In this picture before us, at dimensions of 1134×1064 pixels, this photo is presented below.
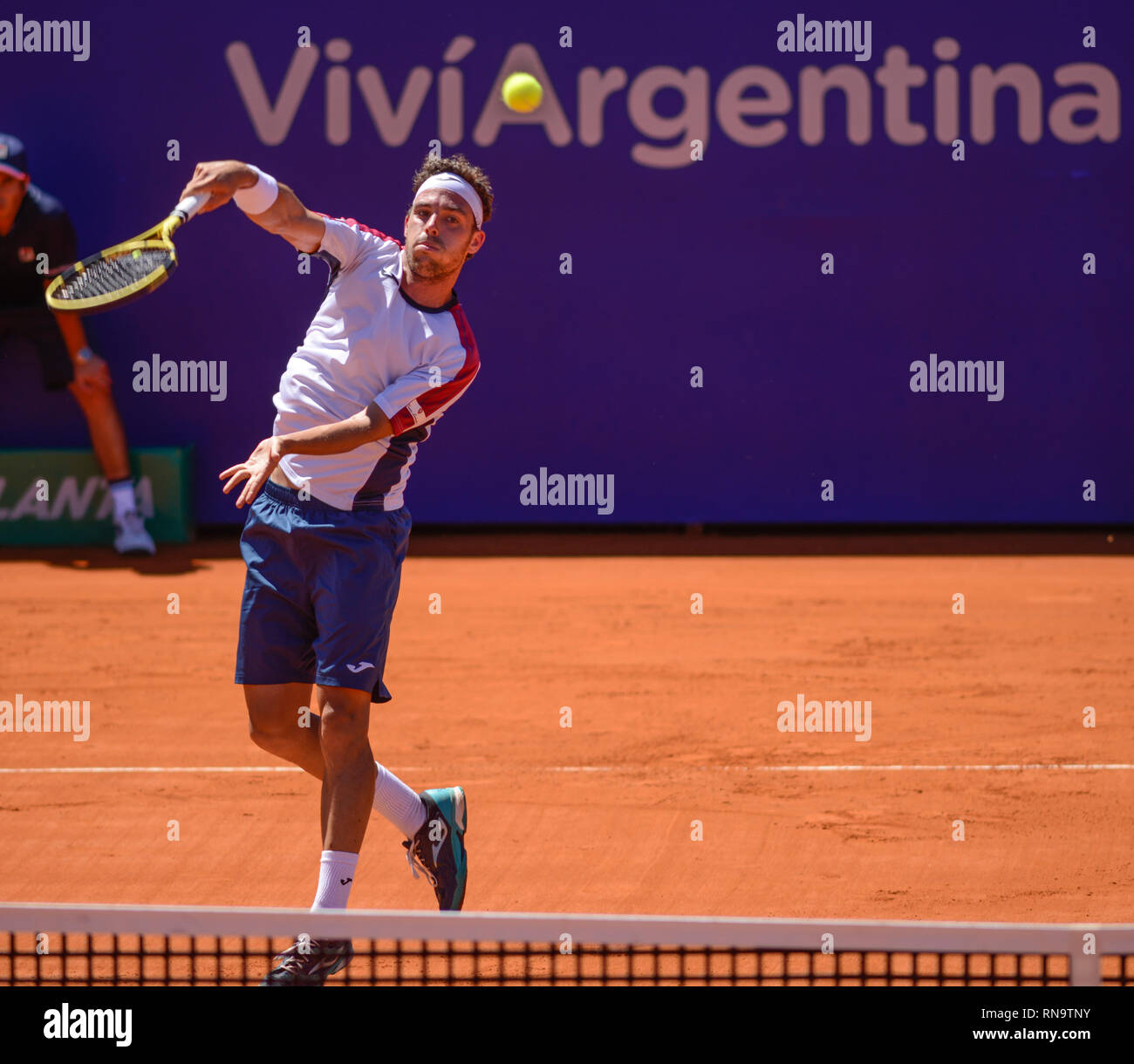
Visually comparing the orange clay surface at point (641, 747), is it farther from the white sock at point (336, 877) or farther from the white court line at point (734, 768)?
the white sock at point (336, 877)

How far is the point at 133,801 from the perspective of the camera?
5293 mm

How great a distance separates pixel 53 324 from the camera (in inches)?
408

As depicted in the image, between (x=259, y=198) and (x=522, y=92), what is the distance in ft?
23.2

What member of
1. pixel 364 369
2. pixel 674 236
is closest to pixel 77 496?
pixel 674 236

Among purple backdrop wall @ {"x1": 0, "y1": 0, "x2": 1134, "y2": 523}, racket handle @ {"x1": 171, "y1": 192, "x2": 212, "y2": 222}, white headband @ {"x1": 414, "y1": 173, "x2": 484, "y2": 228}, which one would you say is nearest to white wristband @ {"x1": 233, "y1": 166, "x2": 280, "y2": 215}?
racket handle @ {"x1": 171, "y1": 192, "x2": 212, "y2": 222}

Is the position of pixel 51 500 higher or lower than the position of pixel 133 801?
higher

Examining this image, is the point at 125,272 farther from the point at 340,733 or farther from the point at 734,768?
the point at 734,768

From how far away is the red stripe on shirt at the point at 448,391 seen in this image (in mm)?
3725

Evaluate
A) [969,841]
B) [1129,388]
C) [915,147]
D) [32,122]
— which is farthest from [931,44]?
[969,841]

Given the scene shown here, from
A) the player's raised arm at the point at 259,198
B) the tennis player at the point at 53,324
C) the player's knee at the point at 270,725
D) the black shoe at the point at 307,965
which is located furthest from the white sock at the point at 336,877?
the tennis player at the point at 53,324

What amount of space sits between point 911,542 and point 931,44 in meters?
3.46

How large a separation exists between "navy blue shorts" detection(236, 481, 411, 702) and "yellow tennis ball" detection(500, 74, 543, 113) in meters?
7.21
